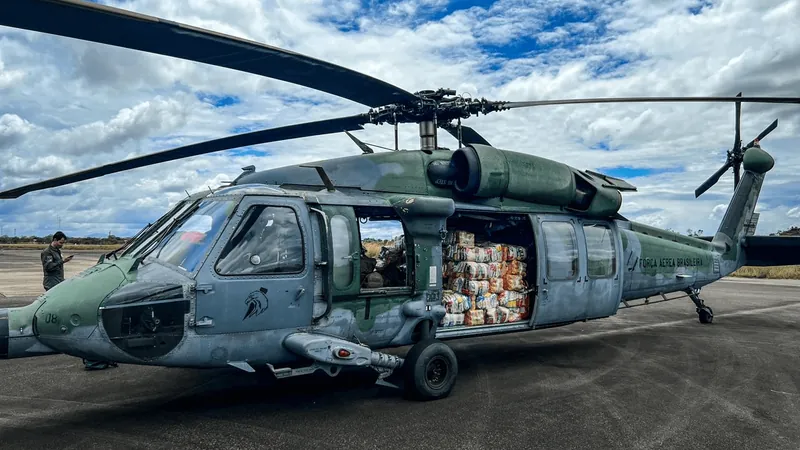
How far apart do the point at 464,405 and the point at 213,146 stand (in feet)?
15.0

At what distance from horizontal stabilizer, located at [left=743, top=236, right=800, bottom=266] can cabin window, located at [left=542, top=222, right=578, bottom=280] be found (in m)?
5.91

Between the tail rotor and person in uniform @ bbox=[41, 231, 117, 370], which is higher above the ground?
the tail rotor

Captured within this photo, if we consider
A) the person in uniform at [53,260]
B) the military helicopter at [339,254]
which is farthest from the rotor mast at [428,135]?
the person in uniform at [53,260]

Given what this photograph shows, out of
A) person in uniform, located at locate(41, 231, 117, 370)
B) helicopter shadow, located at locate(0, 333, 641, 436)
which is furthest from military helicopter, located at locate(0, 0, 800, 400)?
person in uniform, located at locate(41, 231, 117, 370)

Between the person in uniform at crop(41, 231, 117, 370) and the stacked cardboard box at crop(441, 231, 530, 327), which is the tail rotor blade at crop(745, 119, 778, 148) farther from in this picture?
the person in uniform at crop(41, 231, 117, 370)

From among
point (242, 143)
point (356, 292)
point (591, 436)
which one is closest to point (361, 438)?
point (356, 292)

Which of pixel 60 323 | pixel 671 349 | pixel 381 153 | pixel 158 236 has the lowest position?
pixel 671 349

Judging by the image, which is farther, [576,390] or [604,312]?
[604,312]

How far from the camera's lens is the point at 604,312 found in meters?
8.82

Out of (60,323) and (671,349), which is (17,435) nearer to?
(60,323)

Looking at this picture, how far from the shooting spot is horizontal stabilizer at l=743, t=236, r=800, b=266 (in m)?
11.1

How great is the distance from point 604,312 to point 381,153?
4528 millimetres

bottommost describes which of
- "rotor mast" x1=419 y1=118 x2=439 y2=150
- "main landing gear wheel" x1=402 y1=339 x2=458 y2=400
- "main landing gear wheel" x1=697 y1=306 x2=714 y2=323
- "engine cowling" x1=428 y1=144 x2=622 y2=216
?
"main landing gear wheel" x1=697 y1=306 x2=714 y2=323

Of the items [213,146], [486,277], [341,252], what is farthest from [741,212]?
[213,146]
